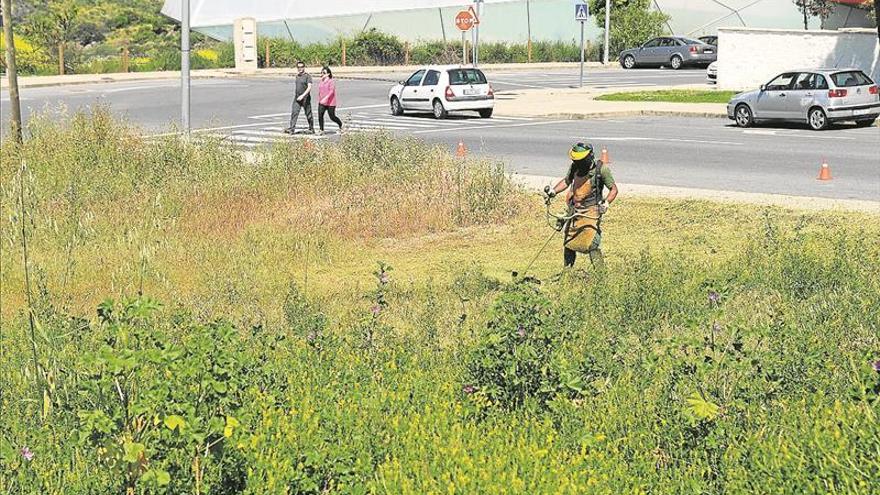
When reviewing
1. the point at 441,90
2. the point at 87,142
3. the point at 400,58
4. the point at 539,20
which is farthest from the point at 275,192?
the point at 539,20

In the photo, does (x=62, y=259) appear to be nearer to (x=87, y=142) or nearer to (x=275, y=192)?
(x=275, y=192)

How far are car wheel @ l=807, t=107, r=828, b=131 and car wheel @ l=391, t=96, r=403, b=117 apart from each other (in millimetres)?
11241

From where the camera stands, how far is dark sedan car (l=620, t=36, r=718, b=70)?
5738cm

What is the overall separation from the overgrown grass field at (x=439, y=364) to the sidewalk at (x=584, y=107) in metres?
18.6

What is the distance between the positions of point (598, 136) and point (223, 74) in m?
28.5

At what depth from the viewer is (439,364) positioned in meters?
7.74

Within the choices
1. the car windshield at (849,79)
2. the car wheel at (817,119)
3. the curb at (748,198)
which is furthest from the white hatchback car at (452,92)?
the curb at (748,198)

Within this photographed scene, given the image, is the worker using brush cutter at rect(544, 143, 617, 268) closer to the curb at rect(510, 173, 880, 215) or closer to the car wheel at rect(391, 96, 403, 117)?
the curb at rect(510, 173, 880, 215)

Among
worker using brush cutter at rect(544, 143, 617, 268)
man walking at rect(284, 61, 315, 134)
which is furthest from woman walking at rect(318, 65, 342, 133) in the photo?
worker using brush cutter at rect(544, 143, 617, 268)

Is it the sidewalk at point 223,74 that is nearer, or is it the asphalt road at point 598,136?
the asphalt road at point 598,136

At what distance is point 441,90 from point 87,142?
16.3m

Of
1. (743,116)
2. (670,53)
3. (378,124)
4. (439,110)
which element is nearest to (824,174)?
(743,116)

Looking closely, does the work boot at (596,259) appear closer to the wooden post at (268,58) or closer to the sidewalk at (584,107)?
the sidewalk at (584,107)

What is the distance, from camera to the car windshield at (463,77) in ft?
109
